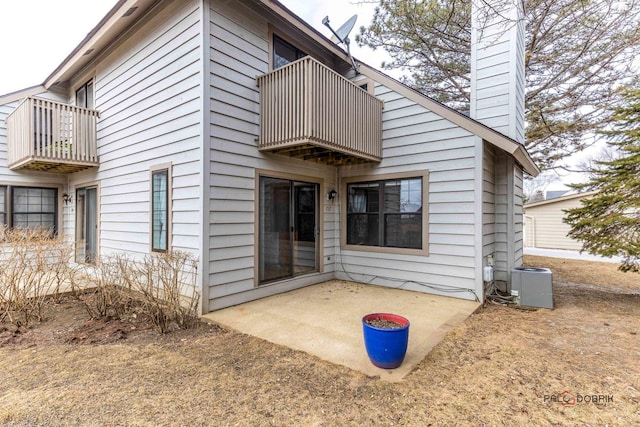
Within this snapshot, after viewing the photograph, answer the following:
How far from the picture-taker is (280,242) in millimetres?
5641

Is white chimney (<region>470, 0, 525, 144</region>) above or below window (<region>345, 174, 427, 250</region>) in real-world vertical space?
above

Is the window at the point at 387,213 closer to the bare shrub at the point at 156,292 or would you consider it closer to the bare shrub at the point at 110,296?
the bare shrub at the point at 156,292

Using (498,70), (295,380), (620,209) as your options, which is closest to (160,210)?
(295,380)

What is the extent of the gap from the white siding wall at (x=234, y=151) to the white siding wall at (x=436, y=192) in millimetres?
2396

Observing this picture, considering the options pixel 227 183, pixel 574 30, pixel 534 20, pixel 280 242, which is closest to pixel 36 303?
pixel 227 183

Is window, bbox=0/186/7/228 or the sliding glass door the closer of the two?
the sliding glass door

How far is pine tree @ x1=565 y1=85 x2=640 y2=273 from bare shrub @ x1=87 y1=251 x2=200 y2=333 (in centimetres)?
654

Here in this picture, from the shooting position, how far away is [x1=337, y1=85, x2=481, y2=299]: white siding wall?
17.3ft

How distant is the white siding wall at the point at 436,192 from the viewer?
17.3ft

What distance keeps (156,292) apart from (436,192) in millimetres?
4677

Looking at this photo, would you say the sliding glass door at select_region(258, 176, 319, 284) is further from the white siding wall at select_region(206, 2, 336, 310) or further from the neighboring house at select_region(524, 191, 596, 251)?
the neighboring house at select_region(524, 191, 596, 251)

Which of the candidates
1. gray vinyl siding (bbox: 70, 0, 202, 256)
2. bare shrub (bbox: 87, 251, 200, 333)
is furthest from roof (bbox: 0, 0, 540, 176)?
bare shrub (bbox: 87, 251, 200, 333)

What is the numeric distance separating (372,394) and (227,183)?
11.2 ft

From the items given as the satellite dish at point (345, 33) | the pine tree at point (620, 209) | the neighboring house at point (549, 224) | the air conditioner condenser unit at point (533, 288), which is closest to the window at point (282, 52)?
the satellite dish at point (345, 33)
